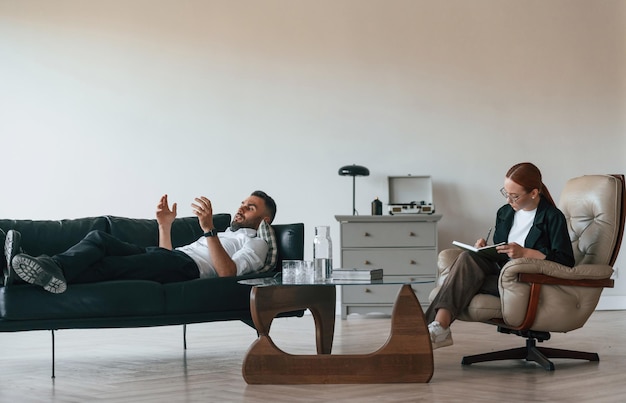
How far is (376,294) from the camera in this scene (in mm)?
6648

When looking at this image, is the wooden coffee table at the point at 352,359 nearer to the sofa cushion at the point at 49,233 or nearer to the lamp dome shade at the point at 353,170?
the sofa cushion at the point at 49,233

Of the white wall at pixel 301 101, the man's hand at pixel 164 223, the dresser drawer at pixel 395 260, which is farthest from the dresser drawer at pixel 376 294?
the man's hand at pixel 164 223

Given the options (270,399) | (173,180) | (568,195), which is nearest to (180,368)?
(270,399)

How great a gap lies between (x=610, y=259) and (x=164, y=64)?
4098 millimetres

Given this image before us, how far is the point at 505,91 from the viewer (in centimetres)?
723

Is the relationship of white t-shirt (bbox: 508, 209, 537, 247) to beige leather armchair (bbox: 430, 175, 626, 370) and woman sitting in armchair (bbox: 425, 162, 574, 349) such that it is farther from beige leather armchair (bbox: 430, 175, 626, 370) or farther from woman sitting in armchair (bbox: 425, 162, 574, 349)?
beige leather armchair (bbox: 430, 175, 626, 370)

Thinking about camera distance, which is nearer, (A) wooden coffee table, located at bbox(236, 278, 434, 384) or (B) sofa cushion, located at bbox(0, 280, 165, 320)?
(A) wooden coffee table, located at bbox(236, 278, 434, 384)

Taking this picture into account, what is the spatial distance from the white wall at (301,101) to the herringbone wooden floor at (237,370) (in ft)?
4.23

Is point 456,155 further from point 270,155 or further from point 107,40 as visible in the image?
point 107,40

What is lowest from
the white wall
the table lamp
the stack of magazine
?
the stack of magazine

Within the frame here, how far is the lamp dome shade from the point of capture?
6.82 m

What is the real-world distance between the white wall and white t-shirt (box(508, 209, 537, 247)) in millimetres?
2766

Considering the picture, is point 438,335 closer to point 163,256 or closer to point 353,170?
point 163,256

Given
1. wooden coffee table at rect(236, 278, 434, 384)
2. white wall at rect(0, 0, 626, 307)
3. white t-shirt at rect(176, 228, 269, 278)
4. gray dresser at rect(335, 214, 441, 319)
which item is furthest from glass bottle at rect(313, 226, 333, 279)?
white wall at rect(0, 0, 626, 307)
